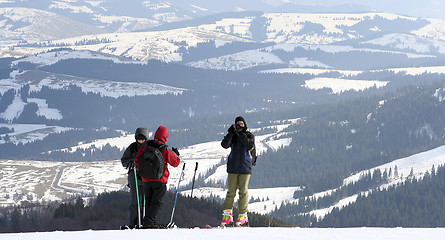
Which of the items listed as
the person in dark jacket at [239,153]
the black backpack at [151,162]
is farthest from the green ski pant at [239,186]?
the black backpack at [151,162]

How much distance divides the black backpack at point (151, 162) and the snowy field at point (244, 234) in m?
2.18

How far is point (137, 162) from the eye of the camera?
98.9 ft

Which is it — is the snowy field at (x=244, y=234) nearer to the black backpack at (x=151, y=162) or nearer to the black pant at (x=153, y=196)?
the black pant at (x=153, y=196)

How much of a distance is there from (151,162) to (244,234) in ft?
14.9

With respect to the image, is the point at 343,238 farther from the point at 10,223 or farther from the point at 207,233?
the point at 10,223

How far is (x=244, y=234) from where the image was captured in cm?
2820

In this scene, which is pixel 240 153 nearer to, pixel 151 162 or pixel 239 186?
pixel 239 186

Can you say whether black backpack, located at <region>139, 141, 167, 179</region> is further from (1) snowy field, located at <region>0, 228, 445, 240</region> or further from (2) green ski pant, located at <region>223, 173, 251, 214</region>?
(2) green ski pant, located at <region>223, 173, 251, 214</region>

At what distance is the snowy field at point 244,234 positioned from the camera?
27.7 metres

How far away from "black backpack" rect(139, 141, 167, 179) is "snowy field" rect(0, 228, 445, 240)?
218cm

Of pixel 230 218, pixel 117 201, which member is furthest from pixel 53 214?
pixel 230 218

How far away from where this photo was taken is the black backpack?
29.3 metres

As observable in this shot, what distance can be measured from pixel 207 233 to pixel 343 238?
5.06 m

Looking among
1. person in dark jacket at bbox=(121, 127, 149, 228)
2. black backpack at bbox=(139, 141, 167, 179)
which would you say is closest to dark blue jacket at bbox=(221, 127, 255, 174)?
black backpack at bbox=(139, 141, 167, 179)
